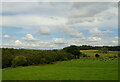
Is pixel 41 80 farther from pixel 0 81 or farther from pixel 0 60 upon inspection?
pixel 0 60

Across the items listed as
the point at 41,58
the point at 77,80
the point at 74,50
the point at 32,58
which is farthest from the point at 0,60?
the point at 74,50

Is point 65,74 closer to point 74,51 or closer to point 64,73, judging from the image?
point 64,73

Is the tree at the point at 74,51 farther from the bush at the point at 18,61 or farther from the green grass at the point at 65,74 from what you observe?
the green grass at the point at 65,74

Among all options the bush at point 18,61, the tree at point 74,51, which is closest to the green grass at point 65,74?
the bush at point 18,61

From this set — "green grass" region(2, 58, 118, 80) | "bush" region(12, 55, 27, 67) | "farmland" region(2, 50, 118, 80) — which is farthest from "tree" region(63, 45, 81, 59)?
"green grass" region(2, 58, 118, 80)

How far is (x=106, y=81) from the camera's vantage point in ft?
101

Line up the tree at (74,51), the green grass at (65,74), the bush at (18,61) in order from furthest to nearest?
the tree at (74,51) → the bush at (18,61) → the green grass at (65,74)

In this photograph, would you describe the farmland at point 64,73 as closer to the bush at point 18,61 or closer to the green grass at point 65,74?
the green grass at point 65,74

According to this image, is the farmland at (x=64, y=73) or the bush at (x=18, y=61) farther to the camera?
the bush at (x=18, y=61)

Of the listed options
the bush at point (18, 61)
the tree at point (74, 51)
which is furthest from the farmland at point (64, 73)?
the tree at point (74, 51)

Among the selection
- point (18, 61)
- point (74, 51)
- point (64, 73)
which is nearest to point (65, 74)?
point (64, 73)

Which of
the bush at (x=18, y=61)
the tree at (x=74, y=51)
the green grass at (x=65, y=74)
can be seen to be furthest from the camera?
the tree at (x=74, y=51)

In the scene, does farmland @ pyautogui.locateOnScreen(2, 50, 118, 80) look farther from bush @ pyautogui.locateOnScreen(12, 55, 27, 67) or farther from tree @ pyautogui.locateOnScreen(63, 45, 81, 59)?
tree @ pyautogui.locateOnScreen(63, 45, 81, 59)

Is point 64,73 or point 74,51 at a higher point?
point 74,51
